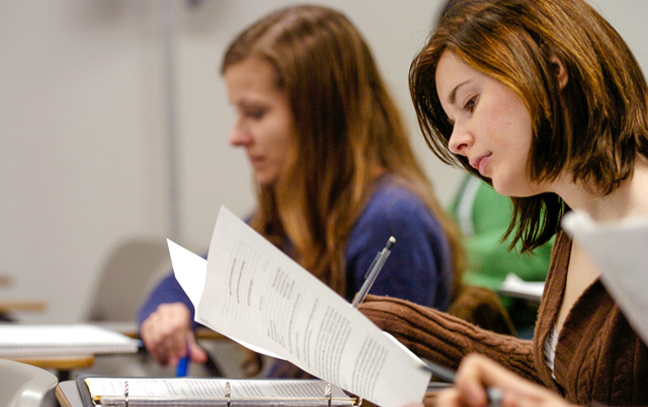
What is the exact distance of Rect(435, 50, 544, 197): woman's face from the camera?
0.73 meters

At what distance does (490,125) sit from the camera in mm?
736

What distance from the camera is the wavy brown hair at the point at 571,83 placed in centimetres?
70

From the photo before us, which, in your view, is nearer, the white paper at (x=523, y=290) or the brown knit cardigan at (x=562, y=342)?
the brown knit cardigan at (x=562, y=342)

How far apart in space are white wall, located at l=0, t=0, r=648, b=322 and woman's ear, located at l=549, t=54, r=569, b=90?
224 centimetres

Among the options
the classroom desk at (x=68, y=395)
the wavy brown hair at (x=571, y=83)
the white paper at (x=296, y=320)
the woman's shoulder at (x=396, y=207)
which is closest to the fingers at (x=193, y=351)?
the woman's shoulder at (x=396, y=207)

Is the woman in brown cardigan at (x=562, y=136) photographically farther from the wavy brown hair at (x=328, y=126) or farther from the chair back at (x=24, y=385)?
the wavy brown hair at (x=328, y=126)

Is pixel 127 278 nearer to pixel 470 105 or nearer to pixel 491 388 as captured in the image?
pixel 470 105

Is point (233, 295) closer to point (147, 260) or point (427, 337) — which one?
point (427, 337)

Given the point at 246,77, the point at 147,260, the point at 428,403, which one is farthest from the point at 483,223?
the point at 428,403

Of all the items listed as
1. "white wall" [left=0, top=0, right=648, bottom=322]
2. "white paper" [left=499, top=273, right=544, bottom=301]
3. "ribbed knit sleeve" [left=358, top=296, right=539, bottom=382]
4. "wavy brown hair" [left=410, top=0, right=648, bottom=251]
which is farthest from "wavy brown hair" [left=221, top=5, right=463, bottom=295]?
"white wall" [left=0, top=0, right=648, bottom=322]

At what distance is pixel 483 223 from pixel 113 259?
126 cm

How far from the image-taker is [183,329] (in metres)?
→ 1.41

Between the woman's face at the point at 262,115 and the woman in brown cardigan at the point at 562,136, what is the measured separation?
2.43 feet

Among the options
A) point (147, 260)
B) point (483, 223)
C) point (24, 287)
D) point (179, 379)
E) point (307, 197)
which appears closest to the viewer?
point (179, 379)
